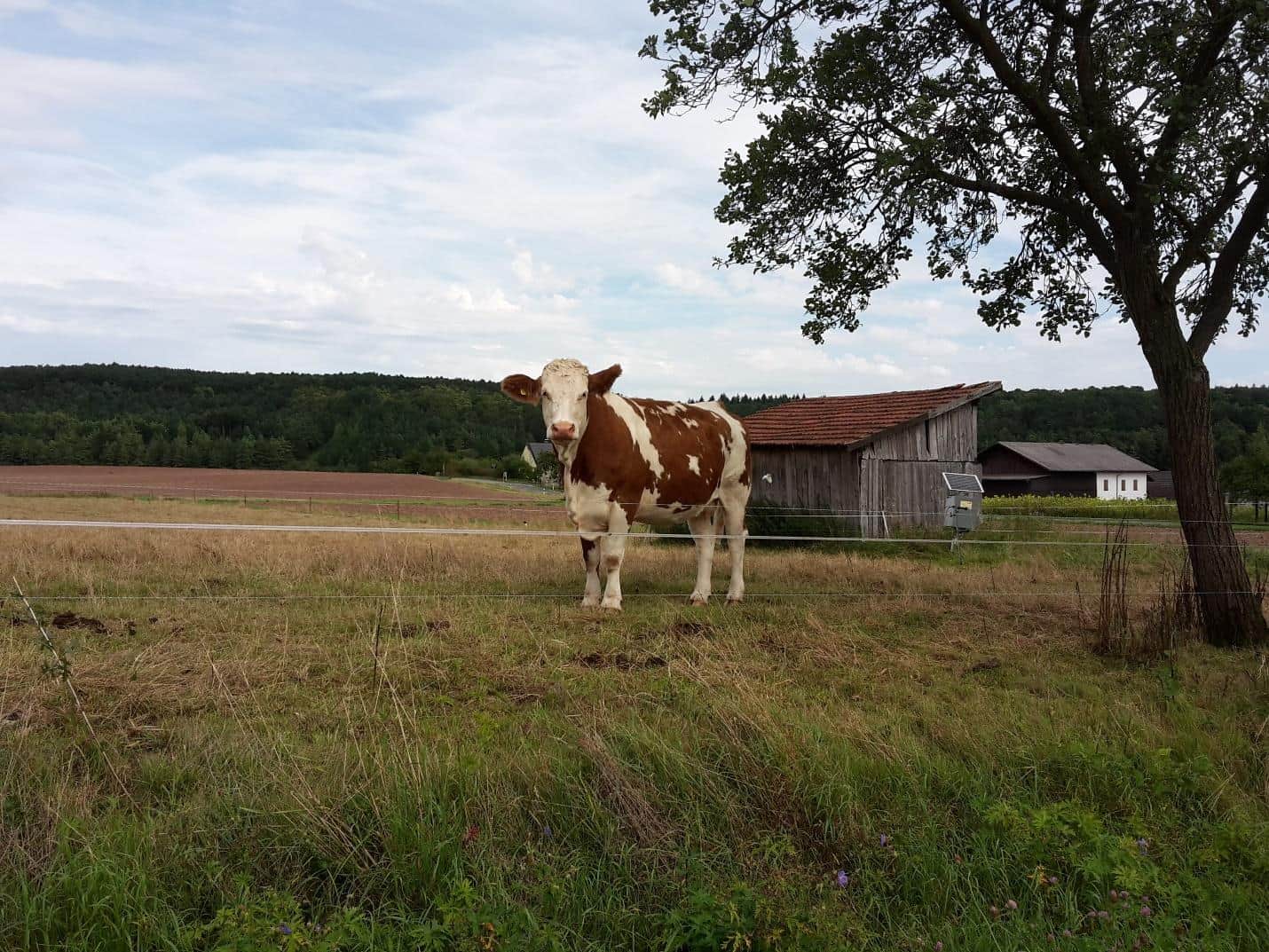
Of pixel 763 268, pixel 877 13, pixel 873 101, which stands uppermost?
pixel 877 13

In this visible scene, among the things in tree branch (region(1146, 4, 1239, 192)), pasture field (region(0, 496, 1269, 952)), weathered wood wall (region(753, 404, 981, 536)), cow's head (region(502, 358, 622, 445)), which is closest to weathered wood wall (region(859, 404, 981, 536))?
weathered wood wall (region(753, 404, 981, 536))

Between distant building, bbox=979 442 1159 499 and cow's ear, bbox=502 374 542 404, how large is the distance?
64422mm

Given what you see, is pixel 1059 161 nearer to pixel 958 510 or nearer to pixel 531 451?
pixel 958 510

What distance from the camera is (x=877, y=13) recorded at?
922 centimetres

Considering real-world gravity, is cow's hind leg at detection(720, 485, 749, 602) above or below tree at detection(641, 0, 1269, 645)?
below

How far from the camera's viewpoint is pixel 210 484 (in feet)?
150

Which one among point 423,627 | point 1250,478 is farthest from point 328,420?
point 423,627

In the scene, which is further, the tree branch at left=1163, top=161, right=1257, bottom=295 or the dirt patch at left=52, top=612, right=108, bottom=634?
the tree branch at left=1163, top=161, right=1257, bottom=295

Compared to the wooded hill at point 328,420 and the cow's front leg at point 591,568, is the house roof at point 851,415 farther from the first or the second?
the wooded hill at point 328,420

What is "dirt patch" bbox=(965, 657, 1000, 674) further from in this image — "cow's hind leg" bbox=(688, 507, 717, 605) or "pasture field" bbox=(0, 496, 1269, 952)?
"cow's hind leg" bbox=(688, 507, 717, 605)

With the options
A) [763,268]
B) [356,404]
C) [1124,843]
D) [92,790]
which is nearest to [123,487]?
[763,268]

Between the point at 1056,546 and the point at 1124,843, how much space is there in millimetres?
15870

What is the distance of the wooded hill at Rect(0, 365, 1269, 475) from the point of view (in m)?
71.9

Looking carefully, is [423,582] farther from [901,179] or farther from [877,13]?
[877,13]
